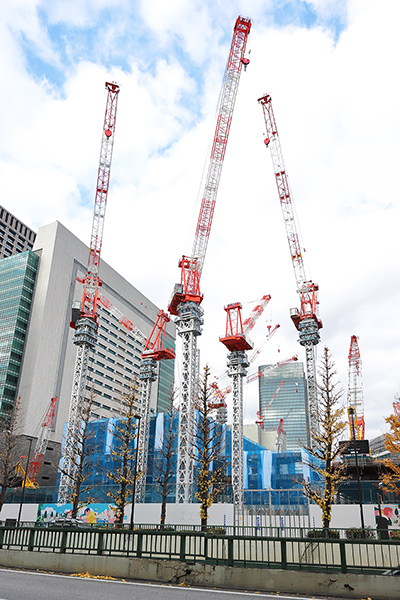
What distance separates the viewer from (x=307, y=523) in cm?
4081

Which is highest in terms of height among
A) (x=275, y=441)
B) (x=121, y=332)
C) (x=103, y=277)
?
(x=103, y=277)

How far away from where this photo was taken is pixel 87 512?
44.9 metres

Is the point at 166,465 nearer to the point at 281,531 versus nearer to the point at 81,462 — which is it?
the point at 81,462

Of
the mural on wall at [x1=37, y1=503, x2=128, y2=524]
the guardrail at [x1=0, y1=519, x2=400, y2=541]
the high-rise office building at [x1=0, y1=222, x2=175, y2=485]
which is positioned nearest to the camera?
the guardrail at [x1=0, y1=519, x2=400, y2=541]

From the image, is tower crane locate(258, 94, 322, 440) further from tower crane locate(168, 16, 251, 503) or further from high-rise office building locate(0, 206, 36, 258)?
high-rise office building locate(0, 206, 36, 258)

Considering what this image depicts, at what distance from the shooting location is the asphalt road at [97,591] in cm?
1026

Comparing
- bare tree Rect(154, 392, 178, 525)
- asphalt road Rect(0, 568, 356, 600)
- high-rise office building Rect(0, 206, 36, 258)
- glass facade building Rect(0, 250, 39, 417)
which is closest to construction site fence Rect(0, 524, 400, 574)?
asphalt road Rect(0, 568, 356, 600)

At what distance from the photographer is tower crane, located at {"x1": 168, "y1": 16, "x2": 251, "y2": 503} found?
5116cm

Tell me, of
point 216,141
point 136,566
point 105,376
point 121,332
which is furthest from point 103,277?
point 136,566

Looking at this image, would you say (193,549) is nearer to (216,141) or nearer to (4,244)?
(216,141)

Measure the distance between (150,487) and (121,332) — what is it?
84.7 meters

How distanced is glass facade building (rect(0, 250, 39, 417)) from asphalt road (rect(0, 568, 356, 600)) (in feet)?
305

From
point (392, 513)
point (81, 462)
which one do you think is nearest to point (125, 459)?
point (81, 462)

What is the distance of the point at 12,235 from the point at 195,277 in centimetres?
10466
